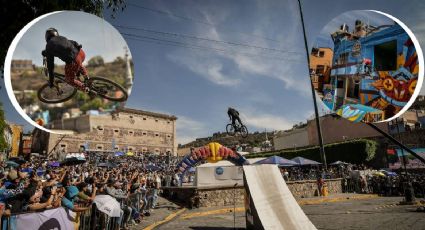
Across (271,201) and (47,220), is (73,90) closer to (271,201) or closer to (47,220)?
(47,220)

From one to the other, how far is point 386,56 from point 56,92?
3835 millimetres

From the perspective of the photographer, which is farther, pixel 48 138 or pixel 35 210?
pixel 48 138

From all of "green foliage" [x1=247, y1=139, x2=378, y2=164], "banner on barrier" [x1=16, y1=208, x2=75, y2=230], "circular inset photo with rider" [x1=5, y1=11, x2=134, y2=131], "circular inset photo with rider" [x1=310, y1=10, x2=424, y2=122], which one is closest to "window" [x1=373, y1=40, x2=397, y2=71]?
"circular inset photo with rider" [x1=310, y1=10, x2=424, y2=122]

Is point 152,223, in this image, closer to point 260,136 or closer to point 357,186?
point 357,186

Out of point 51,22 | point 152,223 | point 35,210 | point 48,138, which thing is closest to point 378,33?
point 51,22

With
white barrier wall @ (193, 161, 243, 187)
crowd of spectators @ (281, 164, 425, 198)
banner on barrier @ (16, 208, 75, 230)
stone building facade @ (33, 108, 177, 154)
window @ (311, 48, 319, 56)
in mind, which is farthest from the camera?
stone building facade @ (33, 108, 177, 154)

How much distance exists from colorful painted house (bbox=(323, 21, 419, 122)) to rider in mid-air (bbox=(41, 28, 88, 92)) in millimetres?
2928

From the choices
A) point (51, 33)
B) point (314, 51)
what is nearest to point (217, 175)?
point (314, 51)

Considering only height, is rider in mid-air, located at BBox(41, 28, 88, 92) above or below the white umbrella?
above

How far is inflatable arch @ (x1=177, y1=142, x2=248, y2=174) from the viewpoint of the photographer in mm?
22469

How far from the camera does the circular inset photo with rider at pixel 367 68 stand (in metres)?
3.67

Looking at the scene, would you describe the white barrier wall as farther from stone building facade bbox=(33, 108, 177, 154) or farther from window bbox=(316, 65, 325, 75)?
window bbox=(316, 65, 325, 75)

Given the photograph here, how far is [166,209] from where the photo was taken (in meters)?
16.8

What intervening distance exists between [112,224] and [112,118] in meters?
6.16
